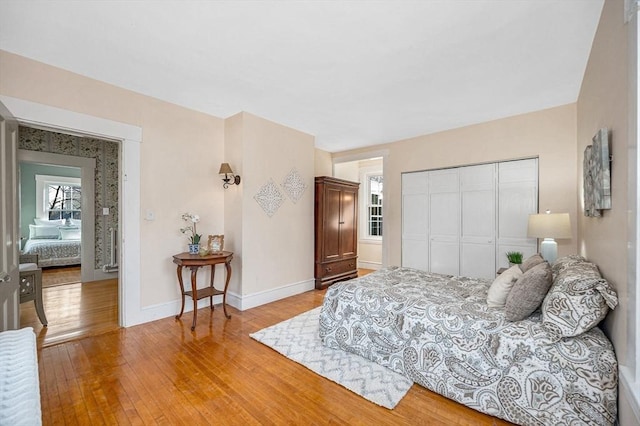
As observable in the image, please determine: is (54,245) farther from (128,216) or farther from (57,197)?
(128,216)

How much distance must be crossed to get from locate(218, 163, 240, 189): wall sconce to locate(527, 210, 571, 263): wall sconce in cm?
350

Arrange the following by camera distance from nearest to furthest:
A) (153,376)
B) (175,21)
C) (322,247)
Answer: (175,21), (153,376), (322,247)

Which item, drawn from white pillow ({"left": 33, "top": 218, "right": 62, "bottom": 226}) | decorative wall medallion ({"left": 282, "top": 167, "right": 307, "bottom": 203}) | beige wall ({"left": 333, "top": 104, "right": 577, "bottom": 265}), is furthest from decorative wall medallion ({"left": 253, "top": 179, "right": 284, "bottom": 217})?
white pillow ({"left": 33, "top": 218, "right": 62, "bottom": 226})

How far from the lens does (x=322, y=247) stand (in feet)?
15.5

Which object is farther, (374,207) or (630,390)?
(374,207)

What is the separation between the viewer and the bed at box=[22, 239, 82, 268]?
590 centimetres

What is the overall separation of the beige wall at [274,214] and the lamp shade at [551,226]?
2.98 metres

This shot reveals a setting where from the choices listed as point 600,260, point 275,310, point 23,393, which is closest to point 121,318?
point 275,310

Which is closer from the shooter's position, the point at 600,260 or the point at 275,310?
the point at 600,260

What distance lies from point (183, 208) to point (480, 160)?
409 centimetres

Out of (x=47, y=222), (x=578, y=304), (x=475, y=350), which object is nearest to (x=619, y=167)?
(x=578, y=304)

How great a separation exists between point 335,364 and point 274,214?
2.26 meters

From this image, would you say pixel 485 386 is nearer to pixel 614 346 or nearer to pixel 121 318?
pixel 614 346

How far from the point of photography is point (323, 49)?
226cm
